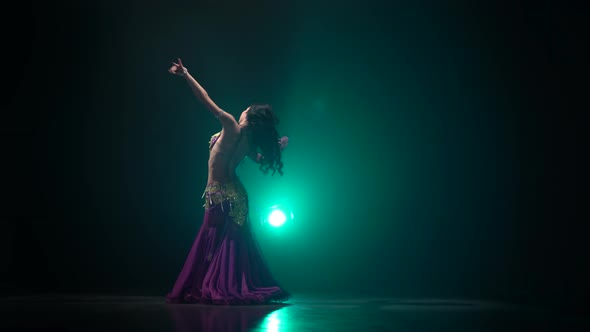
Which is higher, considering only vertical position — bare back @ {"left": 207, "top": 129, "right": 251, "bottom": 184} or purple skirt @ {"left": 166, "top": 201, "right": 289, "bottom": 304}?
bare back @ {"left": 207, "top": 129, "right": 251, "bottom": 184}

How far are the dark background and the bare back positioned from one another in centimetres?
136

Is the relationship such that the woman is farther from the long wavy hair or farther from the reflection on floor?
the reflection on floor

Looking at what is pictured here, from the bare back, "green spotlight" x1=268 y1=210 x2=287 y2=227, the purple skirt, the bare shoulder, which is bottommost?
the purple skirt

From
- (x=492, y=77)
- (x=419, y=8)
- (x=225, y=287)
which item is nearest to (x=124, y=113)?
(x=225, y=287)

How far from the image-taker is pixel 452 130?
15.7 feet

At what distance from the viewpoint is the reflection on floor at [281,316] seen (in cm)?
234

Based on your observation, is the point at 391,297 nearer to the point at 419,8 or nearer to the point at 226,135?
the point at 226,135

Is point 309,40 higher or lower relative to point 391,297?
higher

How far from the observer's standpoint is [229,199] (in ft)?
11.5

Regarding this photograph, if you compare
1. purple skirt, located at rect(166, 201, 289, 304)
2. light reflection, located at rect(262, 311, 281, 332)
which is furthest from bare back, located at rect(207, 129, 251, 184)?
light reflection, located at rect(262, 311, 281, 332)

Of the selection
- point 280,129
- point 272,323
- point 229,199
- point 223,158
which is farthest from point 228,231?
point 280,129

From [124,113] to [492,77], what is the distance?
3269 millimetres

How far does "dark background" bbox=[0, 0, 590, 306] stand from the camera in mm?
4758

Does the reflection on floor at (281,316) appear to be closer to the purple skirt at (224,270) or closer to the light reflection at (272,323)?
the light reflection at (272,323)
